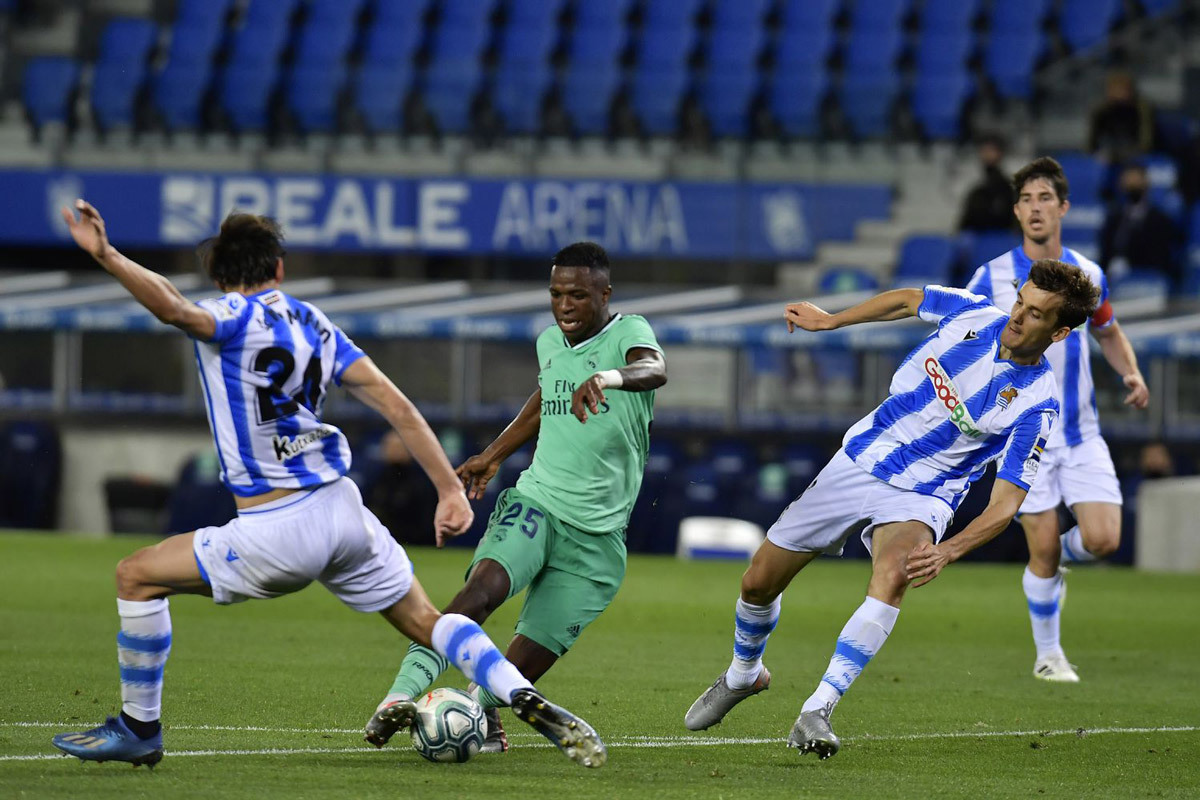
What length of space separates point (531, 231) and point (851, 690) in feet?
42.2

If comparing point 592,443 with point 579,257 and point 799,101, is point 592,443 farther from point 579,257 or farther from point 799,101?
point 799,101

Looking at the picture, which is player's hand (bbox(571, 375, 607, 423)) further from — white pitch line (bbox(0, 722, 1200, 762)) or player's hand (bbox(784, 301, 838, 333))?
white pitch line (bbox(0, 722, 1200, 762))

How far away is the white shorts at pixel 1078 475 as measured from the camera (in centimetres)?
988

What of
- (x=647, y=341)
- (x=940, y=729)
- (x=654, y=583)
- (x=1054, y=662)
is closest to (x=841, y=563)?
(x=654, y=583)

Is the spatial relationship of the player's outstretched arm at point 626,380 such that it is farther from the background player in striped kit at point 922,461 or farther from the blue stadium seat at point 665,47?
the blue stadium seat at point 665,47

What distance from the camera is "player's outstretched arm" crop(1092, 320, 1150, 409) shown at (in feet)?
30.6

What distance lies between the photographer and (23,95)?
23359 millimetres

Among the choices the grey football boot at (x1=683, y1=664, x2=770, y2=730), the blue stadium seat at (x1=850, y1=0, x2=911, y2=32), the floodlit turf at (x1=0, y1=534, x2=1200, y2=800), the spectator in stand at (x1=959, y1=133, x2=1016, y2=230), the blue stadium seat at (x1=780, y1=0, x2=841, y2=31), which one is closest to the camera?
the floodlit turf at (x1=0, y1=534, x2=1200, y2=800)

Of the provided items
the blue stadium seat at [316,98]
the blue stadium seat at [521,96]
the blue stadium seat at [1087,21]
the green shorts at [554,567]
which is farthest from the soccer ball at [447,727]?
the blue stadium seat at [1087,21]

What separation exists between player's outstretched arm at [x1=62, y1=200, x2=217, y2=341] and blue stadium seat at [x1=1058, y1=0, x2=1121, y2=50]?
19.3m

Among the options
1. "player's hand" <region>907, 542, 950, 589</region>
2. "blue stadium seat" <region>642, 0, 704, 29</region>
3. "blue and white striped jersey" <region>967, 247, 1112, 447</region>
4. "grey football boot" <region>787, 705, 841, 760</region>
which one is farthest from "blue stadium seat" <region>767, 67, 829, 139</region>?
"grey football boot" <region>787, 705, 841, 760</region>

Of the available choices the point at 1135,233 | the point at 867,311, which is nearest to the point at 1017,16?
the point at 1135,233

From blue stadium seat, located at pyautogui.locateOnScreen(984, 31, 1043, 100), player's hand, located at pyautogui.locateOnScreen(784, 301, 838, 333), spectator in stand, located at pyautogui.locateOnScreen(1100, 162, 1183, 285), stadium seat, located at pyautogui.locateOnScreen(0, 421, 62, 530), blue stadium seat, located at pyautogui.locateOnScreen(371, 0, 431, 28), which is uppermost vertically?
blue stadium seat, located at pyautogui.locateOnScreen(371, 0, 431, 28)

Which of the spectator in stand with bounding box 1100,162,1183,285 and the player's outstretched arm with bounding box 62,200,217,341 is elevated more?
the spectator in stand with bounding box 1100,162,1183,285
